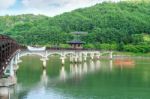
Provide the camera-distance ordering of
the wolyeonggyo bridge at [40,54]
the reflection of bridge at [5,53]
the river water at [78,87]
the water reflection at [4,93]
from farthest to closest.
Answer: the wolyeonggyo bridge at [40,54], the river water at [78,87], the water reflection at [4,93], the reflection of bridge at [5,53]

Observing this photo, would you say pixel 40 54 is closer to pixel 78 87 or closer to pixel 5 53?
pixel 78 87

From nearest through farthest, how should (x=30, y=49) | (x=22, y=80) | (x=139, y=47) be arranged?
1. (x=22, y=80)
2. (x=30, y=49)
3. (x=139, y=47)

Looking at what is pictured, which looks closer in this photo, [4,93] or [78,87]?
[4,93]

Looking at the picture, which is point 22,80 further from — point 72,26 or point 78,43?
point 72,26

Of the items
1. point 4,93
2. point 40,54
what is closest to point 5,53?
point 4,93

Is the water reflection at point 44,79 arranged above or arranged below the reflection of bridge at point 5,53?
below

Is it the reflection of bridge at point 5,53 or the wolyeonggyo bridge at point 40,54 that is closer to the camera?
the reflection of bridge at point 5,53

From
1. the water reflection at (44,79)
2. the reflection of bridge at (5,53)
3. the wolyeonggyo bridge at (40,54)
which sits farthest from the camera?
the water reflection at (44,79)

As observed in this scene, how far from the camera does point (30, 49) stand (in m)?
83.8

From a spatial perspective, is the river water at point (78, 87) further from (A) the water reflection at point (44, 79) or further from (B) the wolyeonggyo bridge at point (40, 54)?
(B) the wolyeonggyo bridge at point (40, 54)

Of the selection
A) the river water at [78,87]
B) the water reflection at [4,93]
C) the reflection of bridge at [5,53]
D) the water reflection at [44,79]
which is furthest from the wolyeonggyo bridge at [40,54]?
the water reflection at [44,79]

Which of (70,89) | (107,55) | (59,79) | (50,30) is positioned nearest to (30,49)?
(59,79)

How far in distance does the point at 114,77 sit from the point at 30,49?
69.3 feet

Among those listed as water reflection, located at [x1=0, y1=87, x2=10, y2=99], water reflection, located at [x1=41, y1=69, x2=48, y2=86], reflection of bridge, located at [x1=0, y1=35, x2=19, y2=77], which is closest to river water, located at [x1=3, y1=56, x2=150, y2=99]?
water reflection, located at [x1=41, y1=69, x2=48, y2=86]
